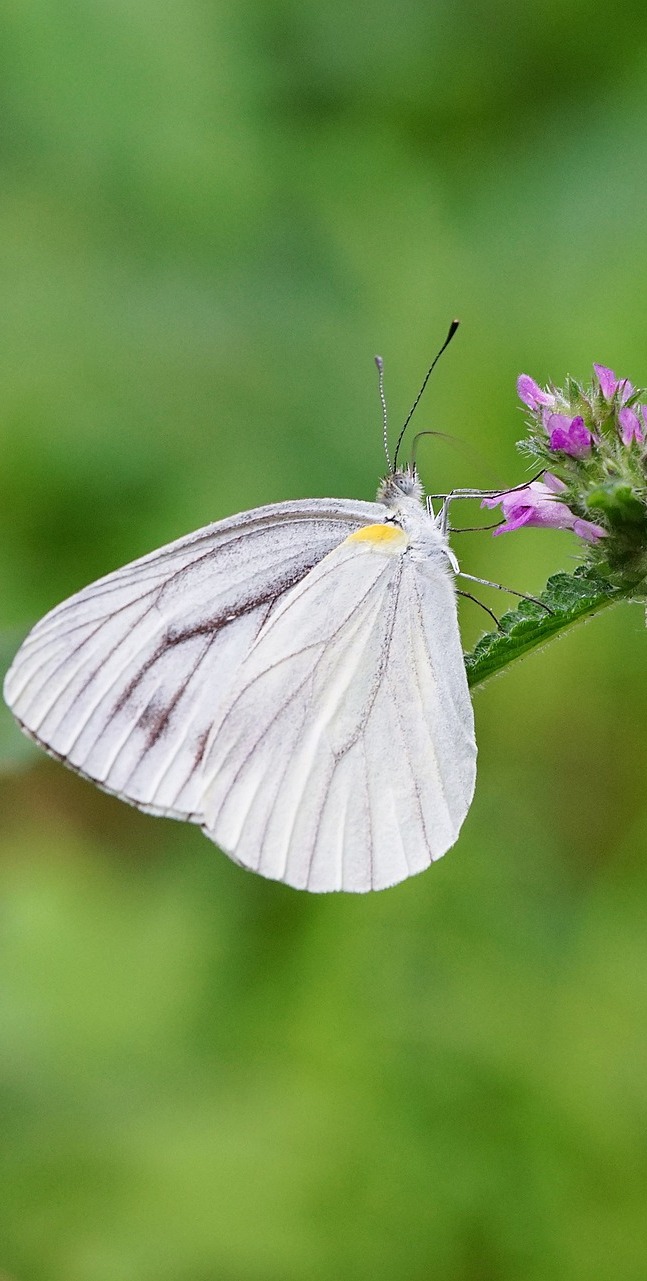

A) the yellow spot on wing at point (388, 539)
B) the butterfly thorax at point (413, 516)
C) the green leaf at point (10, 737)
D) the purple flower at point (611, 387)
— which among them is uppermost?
the purple flower at point (611, 387)

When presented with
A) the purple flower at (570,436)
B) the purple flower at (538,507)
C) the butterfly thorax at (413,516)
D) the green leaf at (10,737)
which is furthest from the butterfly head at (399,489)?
the green leaf at (10,737)

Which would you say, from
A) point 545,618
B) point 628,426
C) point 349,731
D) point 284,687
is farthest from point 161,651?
point 628,426

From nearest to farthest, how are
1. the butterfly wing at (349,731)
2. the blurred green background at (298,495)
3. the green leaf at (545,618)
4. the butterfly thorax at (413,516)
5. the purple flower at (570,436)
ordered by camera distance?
the green leaf at (545,618), the purple flower at (570,436), the butterfly wing at (349,731), the butterfly thorax at (413,516), the blurred green background at (298,495)

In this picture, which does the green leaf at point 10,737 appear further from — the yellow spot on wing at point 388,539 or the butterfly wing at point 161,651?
the yellow spot on wing at point 388,539

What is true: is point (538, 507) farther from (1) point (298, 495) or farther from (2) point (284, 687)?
(1) point (298, 495)

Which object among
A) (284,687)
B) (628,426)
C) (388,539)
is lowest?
(284,687)

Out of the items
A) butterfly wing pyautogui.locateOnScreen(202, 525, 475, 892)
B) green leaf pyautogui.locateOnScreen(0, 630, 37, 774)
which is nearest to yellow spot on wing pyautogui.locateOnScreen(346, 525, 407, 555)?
butterfly wing pyautogui.locateOnScreen(202, 525, 475, 892)

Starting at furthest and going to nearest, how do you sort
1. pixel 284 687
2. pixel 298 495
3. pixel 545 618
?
pixel 298 495
pixel 284 687
pixel 545 618
